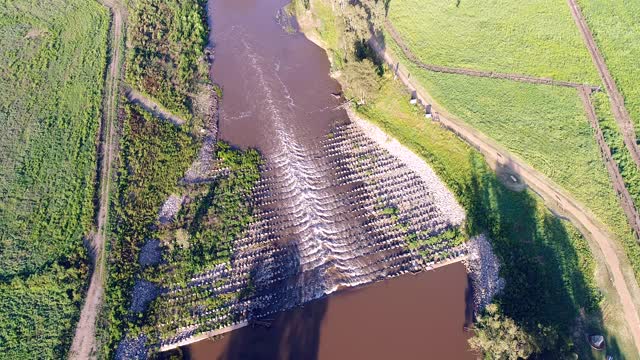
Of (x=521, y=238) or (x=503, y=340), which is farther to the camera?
(x=521, y=238)

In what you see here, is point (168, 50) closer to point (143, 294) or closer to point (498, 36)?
point (143, 294)

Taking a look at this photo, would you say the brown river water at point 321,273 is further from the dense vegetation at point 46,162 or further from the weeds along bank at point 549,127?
the weeds along bank at point 549,127

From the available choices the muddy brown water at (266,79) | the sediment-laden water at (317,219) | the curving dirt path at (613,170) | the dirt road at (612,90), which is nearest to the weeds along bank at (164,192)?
the sediment-laden water at (317,219)

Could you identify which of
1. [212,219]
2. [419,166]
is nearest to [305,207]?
[212,219]

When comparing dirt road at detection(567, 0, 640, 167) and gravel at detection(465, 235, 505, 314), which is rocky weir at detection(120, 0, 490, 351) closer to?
gravel at detection(465, 235, 505, 314)

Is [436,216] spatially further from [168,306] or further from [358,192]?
[168,306]

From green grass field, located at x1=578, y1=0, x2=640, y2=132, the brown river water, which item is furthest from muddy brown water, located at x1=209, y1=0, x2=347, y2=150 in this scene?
green grass field, located at x1=578, y1=0, x2=640, y2=132

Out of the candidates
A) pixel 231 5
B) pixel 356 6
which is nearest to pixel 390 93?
pixel 356 6
